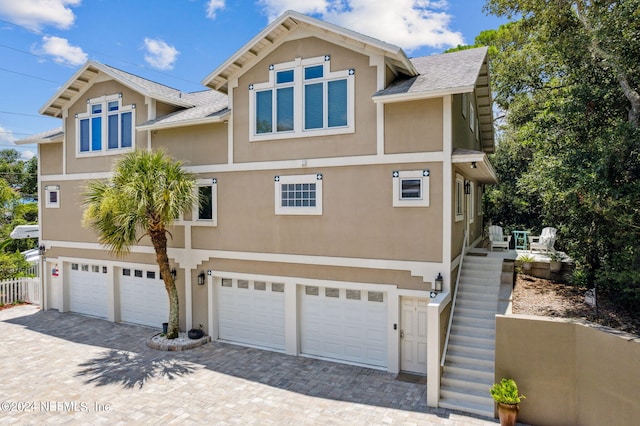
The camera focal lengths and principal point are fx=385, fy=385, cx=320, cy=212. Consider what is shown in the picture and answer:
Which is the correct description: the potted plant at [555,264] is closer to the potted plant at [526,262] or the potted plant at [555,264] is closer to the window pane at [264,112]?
the potted plant at [526,262]

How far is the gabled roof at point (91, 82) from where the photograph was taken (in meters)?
13.8

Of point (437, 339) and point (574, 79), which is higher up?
point (574, 79)

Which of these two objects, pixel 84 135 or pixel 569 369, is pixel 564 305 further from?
pixel 84 135

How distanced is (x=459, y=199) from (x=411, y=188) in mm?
2429

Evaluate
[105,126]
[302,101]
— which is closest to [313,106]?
[302,101]

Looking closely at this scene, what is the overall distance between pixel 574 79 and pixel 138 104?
46.9 ft

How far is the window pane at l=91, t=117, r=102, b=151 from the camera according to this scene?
49.0 feet

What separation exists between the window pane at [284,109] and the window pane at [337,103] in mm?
1259

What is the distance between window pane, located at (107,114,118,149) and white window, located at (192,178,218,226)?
4455 mm

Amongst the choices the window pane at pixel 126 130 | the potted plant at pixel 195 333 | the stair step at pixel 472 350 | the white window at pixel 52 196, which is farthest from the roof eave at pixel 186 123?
the stair step at pixel 472 350

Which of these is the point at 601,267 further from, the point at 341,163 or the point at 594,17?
the point at 341,163

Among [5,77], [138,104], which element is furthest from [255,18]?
[5,77]

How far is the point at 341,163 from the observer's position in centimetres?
1078

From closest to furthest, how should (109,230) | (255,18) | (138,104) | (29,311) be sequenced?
1. (109,230)
2. (138,104)
3. (29,311)
4. (255,18)
